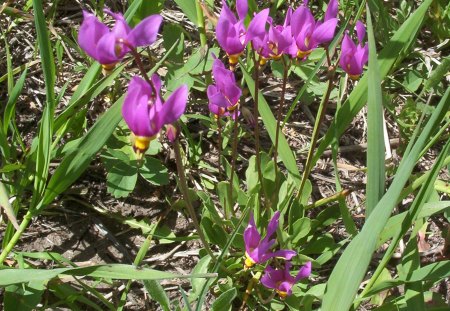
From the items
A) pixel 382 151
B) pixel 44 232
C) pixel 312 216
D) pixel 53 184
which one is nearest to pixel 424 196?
pixel 382 151

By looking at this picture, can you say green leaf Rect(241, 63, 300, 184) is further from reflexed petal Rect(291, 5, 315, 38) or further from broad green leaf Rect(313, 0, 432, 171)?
reflexed petal Rect(291, 5, 315, 38)

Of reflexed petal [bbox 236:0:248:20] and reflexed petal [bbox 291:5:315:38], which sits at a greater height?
reflexed petal [bbox 236:0:248:20]

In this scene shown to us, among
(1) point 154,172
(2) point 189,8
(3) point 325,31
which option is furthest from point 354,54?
(1) point 154,172

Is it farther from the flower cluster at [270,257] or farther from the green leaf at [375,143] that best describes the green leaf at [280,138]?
the green leaf at [375,143]

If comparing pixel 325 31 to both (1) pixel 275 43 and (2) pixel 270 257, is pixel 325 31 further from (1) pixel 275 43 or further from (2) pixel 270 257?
(2) pixel 270 257

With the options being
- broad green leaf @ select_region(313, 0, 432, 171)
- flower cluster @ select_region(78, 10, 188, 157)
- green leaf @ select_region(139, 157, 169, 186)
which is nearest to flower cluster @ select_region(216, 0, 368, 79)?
broad green leaf @ select_region(313, 0, 432, 171)

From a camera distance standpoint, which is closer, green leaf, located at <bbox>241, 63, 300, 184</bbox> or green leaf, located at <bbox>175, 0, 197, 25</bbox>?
green leaf, located at <bbox>241, 63, 300, 184</bbox>
